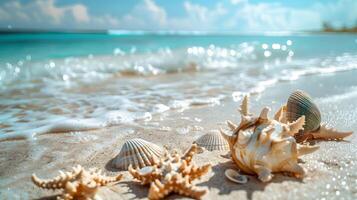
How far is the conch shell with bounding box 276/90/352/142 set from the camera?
3270 mm

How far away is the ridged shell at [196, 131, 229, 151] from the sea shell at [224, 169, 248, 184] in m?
0.62

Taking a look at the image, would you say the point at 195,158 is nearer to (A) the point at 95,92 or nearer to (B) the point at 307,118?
(B) the point at 307,118

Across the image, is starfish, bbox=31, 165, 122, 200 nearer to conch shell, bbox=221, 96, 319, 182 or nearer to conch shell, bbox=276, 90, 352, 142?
conch shell, bbox=221, 96, 319, 182

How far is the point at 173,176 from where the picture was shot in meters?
2.21

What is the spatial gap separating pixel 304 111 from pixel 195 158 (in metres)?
1.23

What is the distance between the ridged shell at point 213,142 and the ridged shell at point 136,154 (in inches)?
20.6

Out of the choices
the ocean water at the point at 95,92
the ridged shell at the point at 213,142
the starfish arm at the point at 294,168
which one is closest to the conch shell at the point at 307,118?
the ridged shell at the point at 213,142

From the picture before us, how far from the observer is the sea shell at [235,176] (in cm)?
246

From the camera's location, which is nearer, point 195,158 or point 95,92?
point 195,158

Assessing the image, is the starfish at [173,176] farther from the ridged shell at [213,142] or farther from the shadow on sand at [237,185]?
the ridged shell at [213,142]

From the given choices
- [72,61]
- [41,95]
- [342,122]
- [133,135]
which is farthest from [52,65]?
[342,122]

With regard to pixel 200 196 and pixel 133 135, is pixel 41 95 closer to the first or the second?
pixel 133 135

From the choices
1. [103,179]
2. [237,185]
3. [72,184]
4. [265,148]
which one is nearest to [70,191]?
[72,184]

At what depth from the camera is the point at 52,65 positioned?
11.4 metres
